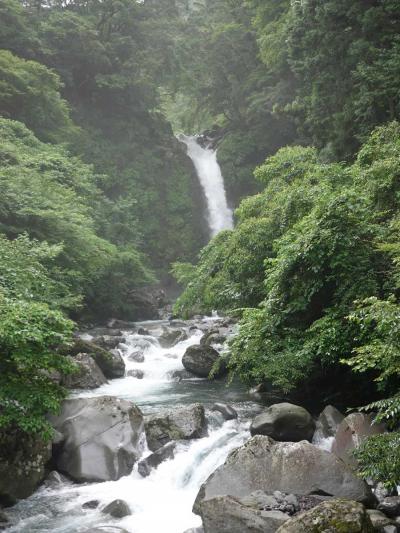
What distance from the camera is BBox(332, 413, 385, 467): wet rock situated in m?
8.05

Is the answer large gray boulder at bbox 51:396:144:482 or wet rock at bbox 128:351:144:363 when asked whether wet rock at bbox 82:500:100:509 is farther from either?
wet rock at bbox 128:351:144:363

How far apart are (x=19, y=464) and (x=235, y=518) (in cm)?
370

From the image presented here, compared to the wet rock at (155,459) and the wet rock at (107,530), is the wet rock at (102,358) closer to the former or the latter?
the wet rock at (155,459)

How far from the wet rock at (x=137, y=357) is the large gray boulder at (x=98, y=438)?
6.69 meters

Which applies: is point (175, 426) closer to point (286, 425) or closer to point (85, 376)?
point (286, 425)

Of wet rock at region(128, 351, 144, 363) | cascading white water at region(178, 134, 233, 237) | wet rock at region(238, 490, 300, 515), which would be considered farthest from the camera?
cascading white water at region(178, 134, 233, 237)

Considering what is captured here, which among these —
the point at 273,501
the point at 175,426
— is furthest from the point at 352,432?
the point at 175,426

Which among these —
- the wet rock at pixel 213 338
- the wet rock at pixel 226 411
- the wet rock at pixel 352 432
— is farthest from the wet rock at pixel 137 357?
the wet rock at pixel 352 432

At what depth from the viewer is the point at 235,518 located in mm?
6363

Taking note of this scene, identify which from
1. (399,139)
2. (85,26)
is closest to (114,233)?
(85,26)

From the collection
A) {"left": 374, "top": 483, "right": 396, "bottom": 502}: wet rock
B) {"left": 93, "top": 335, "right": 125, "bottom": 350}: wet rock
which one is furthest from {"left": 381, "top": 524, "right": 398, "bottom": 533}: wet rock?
{"left": 93, "top": 335, "right": 125, "bottom": 350}: wet rock

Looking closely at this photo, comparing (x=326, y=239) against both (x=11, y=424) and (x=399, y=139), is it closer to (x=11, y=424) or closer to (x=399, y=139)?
(x=399, y=139)

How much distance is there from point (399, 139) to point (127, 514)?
1027 cm

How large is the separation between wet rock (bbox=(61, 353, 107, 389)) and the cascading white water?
21.3 meters
